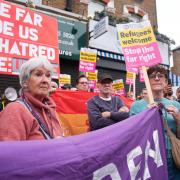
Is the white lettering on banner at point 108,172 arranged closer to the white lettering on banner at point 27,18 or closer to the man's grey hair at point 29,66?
the man's grey hair at point 29,66

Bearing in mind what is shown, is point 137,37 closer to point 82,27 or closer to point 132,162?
point 132,162

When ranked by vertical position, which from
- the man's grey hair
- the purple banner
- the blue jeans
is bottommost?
the blue jeans

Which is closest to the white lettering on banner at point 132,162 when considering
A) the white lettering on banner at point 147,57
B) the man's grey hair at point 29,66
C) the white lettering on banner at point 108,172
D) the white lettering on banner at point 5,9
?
the white lettering on banner at point 108,172

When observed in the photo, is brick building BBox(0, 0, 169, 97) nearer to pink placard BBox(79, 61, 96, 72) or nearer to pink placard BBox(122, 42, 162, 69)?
pink placard BBox(79, 61, 96, 72)

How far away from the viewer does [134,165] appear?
266cm

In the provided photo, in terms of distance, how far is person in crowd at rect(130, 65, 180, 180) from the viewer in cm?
320

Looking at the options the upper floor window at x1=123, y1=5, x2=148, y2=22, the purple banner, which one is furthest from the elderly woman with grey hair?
the upper floor window at x1=123, y1=5, x2=148, y2=22

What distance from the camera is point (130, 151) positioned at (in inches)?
105

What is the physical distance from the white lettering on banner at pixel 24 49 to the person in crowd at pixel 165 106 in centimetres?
363

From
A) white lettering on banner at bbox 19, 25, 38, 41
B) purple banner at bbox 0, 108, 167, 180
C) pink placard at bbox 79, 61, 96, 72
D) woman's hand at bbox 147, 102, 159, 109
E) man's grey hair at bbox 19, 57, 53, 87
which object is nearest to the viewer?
purple banner at bbox 0, 108, 167, 180

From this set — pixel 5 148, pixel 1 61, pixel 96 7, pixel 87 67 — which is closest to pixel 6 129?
pixel 5 148

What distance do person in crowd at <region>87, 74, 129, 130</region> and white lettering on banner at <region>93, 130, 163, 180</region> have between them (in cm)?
142

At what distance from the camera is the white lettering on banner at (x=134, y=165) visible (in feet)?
7.59

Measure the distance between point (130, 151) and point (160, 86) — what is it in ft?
3.33
